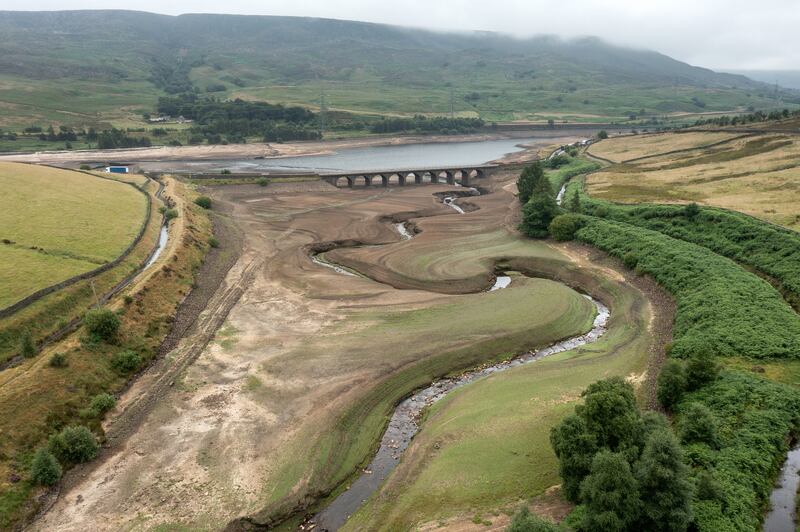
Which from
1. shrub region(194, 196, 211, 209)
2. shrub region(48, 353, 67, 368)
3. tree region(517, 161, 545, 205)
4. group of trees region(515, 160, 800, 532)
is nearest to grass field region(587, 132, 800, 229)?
tree region(517, 161, 545, 205)

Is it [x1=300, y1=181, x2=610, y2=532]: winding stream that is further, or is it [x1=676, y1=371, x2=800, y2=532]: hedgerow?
[x1=300, y1=181, x2=610, y2=532]: winding stream

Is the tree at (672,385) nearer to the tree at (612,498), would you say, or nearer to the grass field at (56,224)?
the tree at (612,498)

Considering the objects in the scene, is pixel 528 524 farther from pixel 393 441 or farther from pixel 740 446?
pixel 740 446

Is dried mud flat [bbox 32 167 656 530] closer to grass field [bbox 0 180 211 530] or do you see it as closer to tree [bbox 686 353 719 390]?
grass field [bbox 0 180 211 530]

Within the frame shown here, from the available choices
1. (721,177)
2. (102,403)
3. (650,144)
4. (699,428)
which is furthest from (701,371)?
(650,144)

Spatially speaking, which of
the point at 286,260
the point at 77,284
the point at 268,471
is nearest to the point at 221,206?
the point at 286,260

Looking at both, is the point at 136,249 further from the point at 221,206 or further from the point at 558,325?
the point at 558,325
